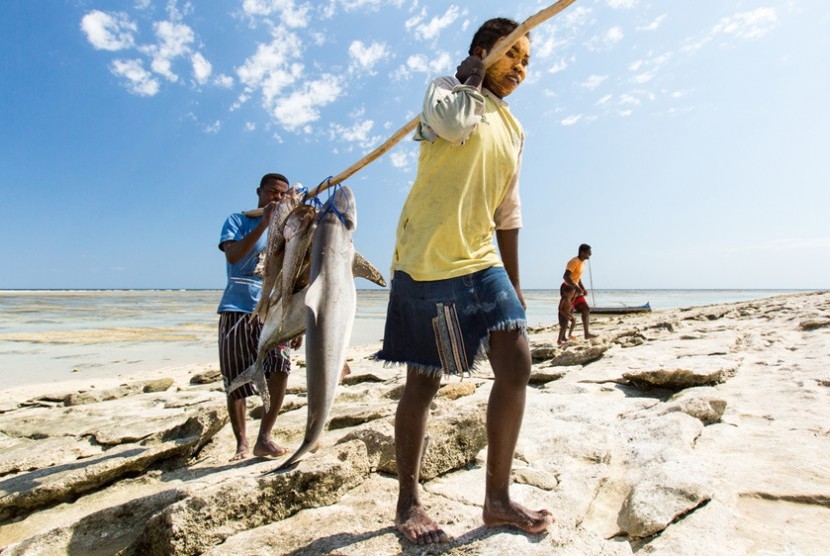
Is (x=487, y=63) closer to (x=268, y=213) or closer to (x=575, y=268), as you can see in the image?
(x=268, y=213)

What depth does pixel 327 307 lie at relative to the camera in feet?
5.71

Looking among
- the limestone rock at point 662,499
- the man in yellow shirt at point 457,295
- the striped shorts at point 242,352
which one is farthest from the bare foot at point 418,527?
the striped shorts at point 242,352

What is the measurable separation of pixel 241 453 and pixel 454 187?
7.19ft

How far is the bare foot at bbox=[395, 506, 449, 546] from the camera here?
1.67 metres

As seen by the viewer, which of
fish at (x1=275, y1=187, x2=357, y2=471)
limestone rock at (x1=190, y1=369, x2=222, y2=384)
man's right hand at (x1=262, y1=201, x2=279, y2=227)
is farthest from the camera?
limestone rock at (x1=190, y1=369, x2=222, y2=384)

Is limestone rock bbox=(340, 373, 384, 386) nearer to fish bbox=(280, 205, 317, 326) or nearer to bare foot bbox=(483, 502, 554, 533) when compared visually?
fish bbox=(280, 205, 317, 326)

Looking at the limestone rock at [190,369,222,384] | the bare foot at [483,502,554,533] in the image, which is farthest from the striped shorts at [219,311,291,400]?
the limestone rock at [190,369,222,384]

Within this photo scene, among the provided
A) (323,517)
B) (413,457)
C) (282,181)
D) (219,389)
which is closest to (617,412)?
(413,457)

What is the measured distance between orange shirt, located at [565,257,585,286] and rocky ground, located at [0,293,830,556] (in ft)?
17.3

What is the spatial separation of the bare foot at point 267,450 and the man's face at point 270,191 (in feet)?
5.17

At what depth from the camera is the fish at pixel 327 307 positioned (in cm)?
158

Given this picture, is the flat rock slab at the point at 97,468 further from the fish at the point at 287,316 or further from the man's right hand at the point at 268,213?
the man's right hand at the point at 268,213

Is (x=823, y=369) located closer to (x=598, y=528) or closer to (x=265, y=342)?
(x=598, y=528)

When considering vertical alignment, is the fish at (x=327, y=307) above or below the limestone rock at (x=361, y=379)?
above
